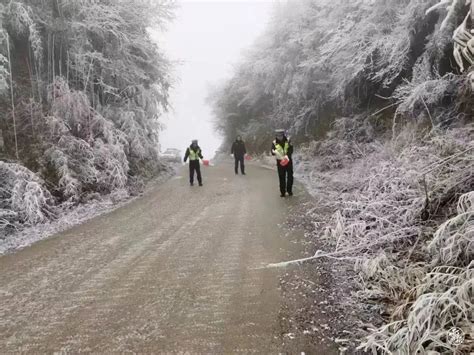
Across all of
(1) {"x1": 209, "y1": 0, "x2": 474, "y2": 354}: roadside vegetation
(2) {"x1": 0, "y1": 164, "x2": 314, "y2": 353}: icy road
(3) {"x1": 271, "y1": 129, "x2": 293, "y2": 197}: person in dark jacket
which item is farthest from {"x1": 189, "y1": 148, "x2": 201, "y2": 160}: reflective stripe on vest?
(2) {"x1": 0, "y1": 164, "x2": 314, "y2": 353}: icy road

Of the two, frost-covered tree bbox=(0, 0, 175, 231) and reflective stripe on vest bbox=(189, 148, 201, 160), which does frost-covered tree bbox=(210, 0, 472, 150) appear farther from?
frost-covered tree bbox=(0, 0, 175, 231)

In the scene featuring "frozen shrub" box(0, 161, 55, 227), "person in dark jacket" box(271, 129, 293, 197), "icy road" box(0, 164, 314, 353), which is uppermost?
"person in dark jacket" box(271, 129, 293, 197)

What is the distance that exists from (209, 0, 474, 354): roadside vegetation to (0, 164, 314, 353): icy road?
941 mm

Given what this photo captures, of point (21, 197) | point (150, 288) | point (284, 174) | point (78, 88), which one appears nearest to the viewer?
point (150, 288)

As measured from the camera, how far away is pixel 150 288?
442 cm

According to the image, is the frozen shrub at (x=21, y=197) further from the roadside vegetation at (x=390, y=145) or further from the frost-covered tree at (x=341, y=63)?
the frost-covered tree at (x=341, y=63)

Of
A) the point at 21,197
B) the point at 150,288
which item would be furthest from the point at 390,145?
the point at 21,197

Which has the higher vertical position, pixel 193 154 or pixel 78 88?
pixel 78 88

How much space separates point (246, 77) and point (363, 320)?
25.4 metres

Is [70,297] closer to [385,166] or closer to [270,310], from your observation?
[270,310]

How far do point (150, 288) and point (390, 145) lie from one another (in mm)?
7447

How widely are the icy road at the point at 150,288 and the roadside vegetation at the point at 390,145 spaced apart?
0.94 meters

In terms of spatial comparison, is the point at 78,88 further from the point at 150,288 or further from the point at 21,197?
the point at 150,288

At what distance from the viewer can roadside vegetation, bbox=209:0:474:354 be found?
338 centimetres
